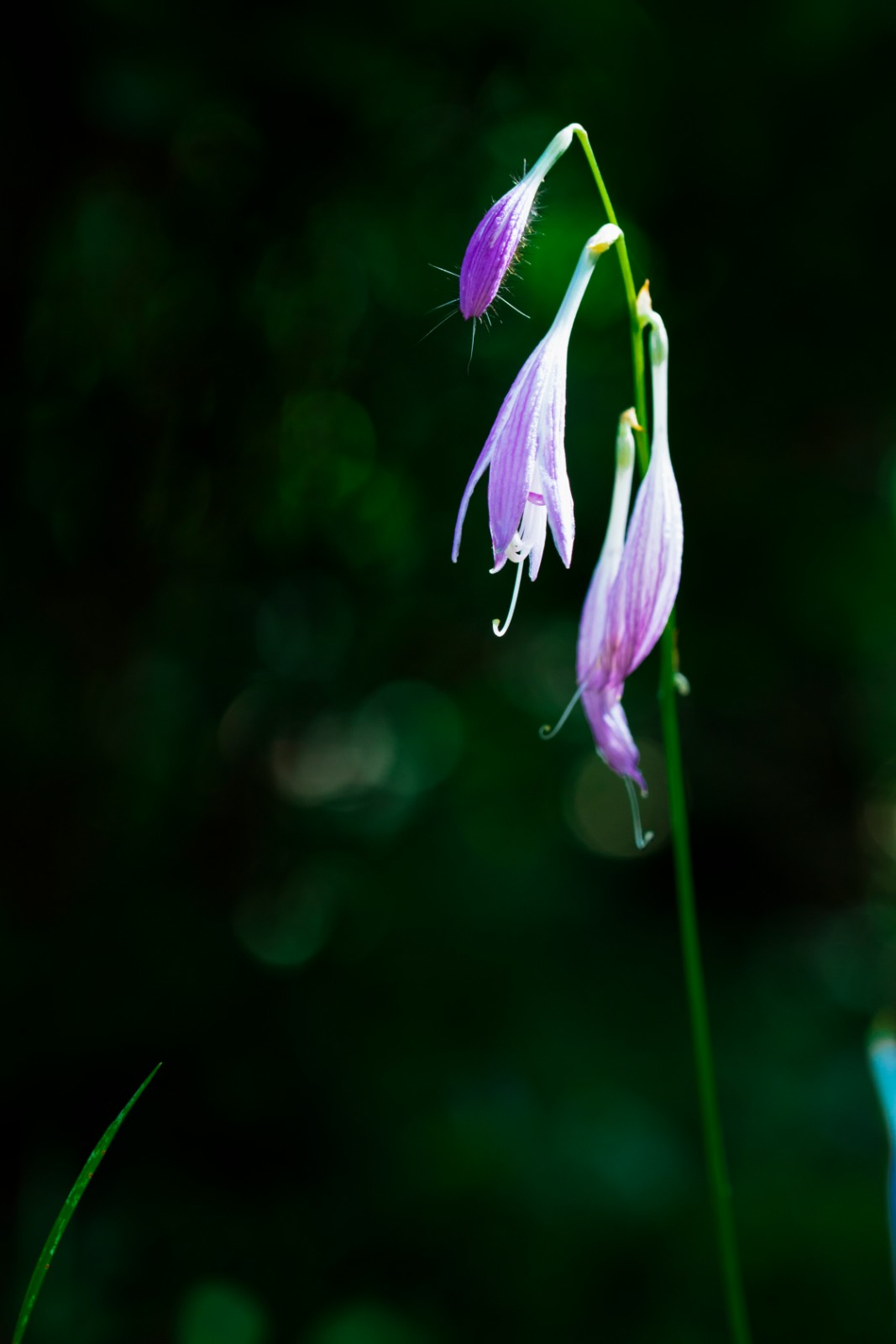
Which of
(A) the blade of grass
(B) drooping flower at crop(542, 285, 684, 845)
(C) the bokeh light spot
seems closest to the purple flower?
(B) drooping flower at crop(542, 285, 684, 845)

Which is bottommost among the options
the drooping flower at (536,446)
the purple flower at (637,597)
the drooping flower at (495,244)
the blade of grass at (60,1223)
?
the blade of grass at (60,1223)

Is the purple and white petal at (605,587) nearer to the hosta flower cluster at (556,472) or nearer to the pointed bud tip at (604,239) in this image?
the hosta flower cluster at (556,472)

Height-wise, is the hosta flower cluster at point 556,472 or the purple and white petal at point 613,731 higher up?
the hosta flower cluster at point 556,472

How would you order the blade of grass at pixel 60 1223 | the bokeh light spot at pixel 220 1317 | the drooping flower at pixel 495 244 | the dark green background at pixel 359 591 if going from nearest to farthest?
the blade of grass at pixel 60 1223 → the drooping flower at pixel 495 244 → the bokeh light spot at pixel 220 1317 → the dark green background at pixel 359 591

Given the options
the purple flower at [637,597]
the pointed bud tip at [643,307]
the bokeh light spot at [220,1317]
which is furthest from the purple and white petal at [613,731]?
the bokeh light spot at [220,1317]

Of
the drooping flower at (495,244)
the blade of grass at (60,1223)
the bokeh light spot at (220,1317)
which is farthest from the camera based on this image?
the bokeh light spot at (220,1317)

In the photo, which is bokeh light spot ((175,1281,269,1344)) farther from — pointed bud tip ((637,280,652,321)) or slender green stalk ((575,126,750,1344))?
pointed bud tip ((637,280,652,321))

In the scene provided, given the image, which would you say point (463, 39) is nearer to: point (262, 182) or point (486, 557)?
point (262, 182)
